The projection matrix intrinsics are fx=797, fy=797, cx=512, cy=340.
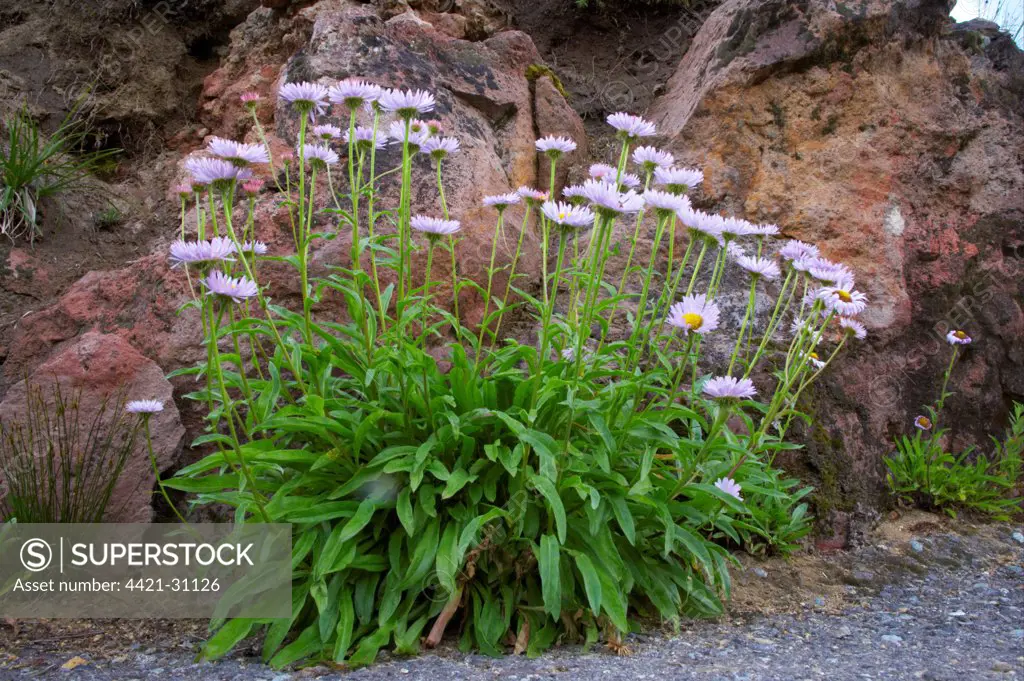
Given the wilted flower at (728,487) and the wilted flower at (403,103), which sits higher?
the wilted flower at (403,103)

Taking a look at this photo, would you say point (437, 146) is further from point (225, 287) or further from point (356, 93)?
point (225, 287)

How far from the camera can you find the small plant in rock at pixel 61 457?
2.92m

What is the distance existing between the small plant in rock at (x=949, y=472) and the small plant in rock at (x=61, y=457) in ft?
11.1

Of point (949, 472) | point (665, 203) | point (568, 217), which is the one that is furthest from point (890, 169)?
point (568, 217)

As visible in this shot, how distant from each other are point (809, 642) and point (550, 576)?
3.10 ft

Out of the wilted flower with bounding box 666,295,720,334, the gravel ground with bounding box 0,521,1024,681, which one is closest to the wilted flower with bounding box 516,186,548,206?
the wilted flower with bounding box 666,295,720,334

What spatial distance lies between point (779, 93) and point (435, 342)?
88.8 inches

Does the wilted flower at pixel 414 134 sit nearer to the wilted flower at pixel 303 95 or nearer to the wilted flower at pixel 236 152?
the wilted flower at pixel 303 95

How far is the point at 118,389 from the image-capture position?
318 centimetres

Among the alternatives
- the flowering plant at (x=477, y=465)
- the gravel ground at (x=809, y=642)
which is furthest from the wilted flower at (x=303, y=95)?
the gravel ground at (x=809, y=642)

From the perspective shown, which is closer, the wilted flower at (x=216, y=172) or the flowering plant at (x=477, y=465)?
the wilted flower at (x=216, y=172)

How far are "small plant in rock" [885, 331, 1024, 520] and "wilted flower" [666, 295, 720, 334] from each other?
2.04 m

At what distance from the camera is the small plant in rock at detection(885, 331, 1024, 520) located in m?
3.77

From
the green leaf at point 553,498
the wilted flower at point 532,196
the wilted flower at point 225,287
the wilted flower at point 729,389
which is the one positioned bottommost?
the green leaf at point 553,498
